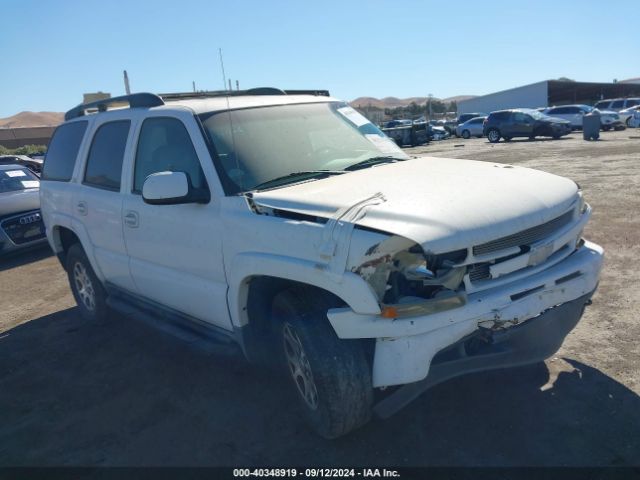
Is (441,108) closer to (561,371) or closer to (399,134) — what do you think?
(399,134)

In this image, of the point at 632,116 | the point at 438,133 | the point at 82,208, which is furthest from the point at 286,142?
the point at 438,133

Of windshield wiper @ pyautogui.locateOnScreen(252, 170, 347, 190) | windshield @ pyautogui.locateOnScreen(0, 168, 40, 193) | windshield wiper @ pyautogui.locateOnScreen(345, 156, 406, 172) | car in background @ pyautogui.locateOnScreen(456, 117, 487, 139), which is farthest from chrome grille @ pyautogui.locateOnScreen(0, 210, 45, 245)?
car in background @ pyautogui.locateOnScreen(456, 117, 487, 139)

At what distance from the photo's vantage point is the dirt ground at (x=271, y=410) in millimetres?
3057

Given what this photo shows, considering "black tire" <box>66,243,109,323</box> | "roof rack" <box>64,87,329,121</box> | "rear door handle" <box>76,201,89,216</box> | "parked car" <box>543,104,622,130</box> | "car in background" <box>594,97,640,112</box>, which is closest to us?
"roof rack" <box>64,87,329,121</box>

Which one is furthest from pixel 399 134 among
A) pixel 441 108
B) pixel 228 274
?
→ pixel 441 108

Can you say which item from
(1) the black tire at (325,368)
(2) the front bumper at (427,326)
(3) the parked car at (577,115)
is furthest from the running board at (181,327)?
(3) the parked car at (577,115)

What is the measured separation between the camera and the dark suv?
27344 mm

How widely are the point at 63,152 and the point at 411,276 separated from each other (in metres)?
4.51

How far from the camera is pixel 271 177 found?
141 inches

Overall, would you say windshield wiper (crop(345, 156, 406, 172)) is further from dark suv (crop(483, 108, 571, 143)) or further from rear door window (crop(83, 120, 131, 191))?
dark suv (crop(483, 108, 571, 143))

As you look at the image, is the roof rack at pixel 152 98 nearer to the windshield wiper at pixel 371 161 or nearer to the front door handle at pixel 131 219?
the front door handle at pixel 131 219

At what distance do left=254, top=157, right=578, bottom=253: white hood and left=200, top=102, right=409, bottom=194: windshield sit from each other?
28cm

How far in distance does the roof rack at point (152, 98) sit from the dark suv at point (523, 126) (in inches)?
978

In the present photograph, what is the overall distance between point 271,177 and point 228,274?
2.27 ft
